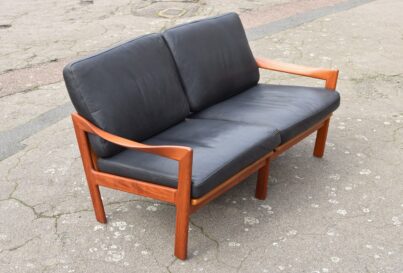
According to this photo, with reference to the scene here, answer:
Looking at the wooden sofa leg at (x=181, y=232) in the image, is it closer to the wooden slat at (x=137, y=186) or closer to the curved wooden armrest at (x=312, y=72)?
the wooden slat at (x=137, y=186)

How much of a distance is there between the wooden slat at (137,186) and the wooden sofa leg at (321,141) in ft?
5.05

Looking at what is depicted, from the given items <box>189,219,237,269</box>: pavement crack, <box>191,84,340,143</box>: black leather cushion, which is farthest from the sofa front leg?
<box>191,84,340,143</box>: black leather cushion

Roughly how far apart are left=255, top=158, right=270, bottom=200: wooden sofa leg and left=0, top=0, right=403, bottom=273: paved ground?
0.05m

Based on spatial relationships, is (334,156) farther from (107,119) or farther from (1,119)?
(1,119)

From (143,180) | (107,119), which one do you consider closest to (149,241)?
(143,180)

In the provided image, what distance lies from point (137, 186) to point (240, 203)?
0.81 meters

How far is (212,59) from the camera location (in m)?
3.61

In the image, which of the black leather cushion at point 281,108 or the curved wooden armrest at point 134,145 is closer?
the curved wooden armrest at point 134,145

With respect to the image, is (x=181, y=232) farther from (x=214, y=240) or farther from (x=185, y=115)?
(x=185, y=115)

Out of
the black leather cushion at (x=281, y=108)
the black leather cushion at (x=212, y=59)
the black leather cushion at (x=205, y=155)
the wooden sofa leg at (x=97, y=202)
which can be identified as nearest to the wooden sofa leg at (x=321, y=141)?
the black leather cushion at (x=281, y=108)

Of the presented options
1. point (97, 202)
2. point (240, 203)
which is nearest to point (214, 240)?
point (240, 203)

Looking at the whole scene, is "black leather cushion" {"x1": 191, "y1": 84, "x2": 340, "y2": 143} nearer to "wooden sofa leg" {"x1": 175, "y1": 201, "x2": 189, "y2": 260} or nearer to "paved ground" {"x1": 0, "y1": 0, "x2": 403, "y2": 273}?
"paved ground" {"x1": 0, "y1": 0, "x2": 403, "y2": 273}

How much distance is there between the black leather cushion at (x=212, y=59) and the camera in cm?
345

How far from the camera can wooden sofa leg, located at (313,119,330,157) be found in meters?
3.76
